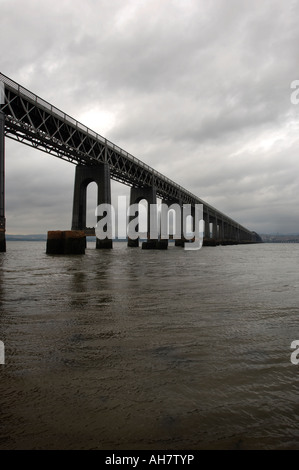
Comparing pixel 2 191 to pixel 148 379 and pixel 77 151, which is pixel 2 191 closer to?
pixel 77 151

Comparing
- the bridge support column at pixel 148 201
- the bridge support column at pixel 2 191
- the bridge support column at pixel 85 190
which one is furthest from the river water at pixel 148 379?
the bridge support column at pixel 148 201

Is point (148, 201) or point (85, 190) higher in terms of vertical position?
point (148, 201)

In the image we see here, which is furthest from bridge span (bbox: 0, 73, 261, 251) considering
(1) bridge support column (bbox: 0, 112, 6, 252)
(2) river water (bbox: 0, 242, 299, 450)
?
(2) river water (bbox: 0, 242, 299, 450)

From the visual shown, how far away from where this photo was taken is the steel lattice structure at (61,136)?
24734mm

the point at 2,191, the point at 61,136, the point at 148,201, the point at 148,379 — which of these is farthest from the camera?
the point at 148,201

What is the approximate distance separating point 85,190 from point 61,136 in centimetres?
780

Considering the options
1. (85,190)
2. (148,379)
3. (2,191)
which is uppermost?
(85,190)

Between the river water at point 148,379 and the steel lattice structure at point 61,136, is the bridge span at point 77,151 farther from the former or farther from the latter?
the river water at point 148,379

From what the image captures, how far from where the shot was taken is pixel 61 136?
30.8 m

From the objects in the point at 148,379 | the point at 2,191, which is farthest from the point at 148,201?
the point at 148,379

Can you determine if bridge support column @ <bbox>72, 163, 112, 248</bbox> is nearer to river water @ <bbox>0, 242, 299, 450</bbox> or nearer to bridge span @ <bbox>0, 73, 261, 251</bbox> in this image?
bridge span @ <bbox>0, 73, 261, 251</bbox>

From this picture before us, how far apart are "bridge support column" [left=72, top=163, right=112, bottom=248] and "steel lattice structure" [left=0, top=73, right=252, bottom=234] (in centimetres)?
96

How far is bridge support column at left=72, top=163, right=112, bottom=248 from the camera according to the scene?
33.8 m

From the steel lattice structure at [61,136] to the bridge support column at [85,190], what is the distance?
96 cm
